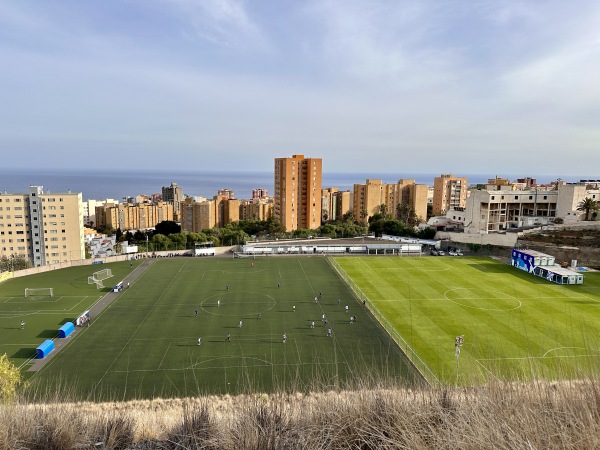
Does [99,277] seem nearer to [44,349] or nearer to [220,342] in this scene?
[44,349]

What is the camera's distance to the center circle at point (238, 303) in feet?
95.3

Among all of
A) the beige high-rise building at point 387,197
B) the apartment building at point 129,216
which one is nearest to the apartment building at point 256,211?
the beige high-rise building at point 387,197

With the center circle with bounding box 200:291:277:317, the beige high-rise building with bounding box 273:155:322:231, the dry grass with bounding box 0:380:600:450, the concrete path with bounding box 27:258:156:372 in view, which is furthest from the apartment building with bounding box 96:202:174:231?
the dry grass with bounding box 0:380:600:450

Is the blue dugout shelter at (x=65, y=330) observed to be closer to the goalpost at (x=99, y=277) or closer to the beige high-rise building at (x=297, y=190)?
the goalpost at (x=99, y=277)

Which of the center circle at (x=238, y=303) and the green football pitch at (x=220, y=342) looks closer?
the green football pitch at (x=220, y=342)

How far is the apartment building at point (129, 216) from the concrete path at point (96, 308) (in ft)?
194

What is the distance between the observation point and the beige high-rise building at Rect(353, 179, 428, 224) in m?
91.6

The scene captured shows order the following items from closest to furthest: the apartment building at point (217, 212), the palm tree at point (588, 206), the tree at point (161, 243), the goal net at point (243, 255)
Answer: the goal net at point (243, 255) < the tree at point (161, 243) < the palm tree at point (588, 206) < the apartment building at point (217, 212)

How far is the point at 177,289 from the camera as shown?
35.1 m

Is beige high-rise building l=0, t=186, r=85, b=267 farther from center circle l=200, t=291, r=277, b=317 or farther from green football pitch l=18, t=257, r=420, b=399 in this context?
center circle l=200, t=291, r=277, b=317

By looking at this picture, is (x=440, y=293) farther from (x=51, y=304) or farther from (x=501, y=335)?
(x=51, y=304)

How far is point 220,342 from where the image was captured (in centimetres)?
2364

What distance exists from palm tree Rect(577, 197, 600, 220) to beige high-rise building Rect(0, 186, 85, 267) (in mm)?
70419

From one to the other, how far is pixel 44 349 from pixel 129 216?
283ft
